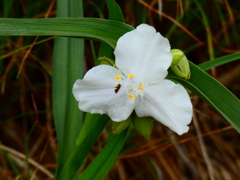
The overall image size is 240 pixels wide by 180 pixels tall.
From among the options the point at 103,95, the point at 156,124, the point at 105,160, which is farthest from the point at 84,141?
the point at 156,124

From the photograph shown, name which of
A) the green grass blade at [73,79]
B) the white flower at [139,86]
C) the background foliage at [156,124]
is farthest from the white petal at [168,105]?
the background foliage at [156,124]

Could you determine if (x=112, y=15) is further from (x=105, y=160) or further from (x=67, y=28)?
(x=105, y=160)

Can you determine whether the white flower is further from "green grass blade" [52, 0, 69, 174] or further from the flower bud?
"green grass blade" [52, 0, 69, 174]

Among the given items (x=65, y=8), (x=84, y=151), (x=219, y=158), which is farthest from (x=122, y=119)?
(x=219, y=158)

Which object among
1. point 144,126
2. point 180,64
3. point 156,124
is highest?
point 180,64

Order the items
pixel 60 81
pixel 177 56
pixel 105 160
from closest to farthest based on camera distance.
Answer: pixel 177 56 → pixel 105 160 → pixel 60 81

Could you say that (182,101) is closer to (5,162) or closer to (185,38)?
(185,38)
